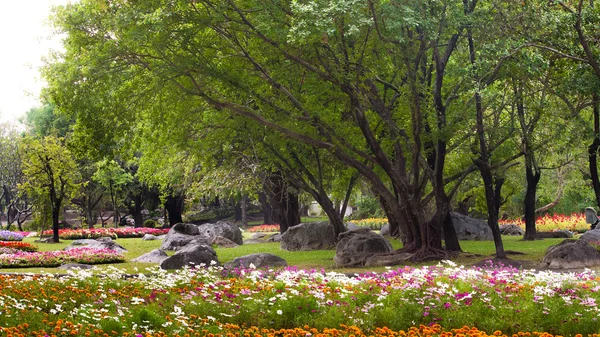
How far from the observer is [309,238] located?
90.0ft

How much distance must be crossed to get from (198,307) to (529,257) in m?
13.5

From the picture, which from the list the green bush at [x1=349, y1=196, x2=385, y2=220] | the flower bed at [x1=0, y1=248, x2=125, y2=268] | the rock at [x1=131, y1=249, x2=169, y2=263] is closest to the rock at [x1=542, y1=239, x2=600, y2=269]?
the rock at [x1=131, y1=249, x2=169, y2=263]

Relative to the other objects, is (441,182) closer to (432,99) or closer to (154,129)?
(432,99)

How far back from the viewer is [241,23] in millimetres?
16828

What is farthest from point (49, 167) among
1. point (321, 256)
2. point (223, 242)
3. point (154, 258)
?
point (321, 256)

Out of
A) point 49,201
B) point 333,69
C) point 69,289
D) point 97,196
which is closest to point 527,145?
point 333,69

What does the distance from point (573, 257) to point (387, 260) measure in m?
5.24

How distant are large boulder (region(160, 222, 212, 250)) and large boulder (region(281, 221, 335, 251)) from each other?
356 centimetres

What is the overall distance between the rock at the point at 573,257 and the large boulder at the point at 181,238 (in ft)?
46.9

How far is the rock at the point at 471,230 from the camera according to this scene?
30891mm

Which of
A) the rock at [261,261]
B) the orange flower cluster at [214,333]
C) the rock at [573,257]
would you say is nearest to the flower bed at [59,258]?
the rock at [261,261]

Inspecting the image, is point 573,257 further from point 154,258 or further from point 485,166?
point 154,258

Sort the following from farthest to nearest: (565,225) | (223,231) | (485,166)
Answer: (565,225) < (223,231) < (485,166)

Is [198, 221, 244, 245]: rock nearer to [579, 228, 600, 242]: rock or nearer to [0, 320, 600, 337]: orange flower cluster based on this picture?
[579, 228, 600, 242]: rock
